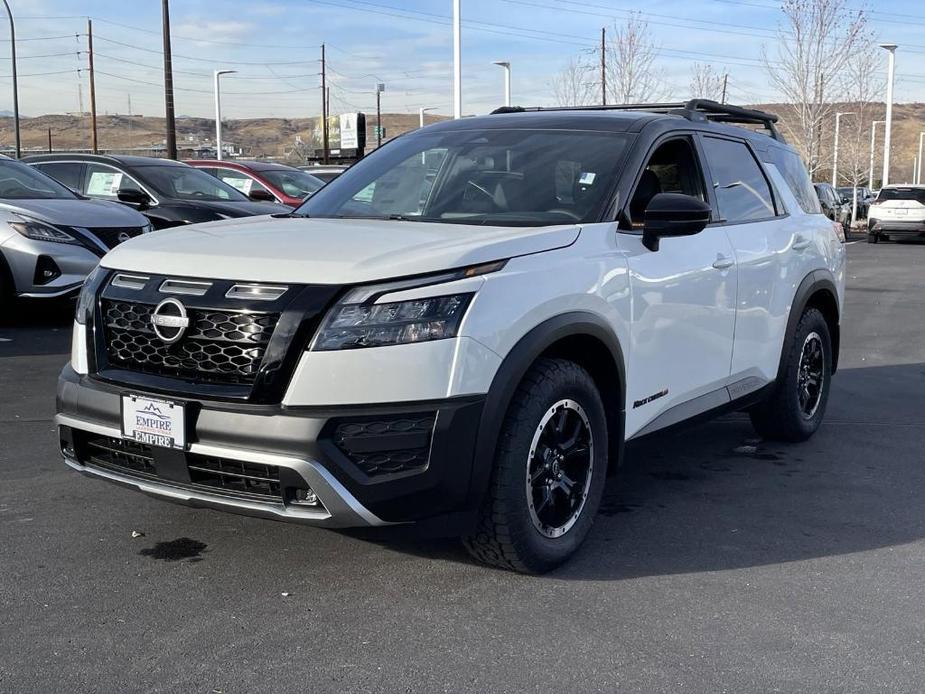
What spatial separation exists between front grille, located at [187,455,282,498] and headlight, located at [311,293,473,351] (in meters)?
0.44

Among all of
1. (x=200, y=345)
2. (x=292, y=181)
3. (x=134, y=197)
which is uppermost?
(x=292, y=181)

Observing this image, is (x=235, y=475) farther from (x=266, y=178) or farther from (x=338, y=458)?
(x=266, y=178)

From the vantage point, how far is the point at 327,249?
3.67 meters

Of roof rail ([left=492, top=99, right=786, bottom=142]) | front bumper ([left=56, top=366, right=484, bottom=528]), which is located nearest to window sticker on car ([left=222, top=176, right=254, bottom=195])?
roof rail ([left=492, top=99, right=786, bottom=142])

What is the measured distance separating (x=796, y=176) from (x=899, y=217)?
2411cm

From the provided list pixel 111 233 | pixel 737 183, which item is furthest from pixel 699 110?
pixel 111 233

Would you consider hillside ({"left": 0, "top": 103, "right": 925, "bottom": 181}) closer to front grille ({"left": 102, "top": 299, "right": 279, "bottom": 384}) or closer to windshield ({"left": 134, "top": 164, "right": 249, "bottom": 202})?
windshield ({"left": 134, "top": 164, "right": 249, "bottom": 202})

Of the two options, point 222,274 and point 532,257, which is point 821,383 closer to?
point 532,257

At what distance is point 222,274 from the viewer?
140 inches

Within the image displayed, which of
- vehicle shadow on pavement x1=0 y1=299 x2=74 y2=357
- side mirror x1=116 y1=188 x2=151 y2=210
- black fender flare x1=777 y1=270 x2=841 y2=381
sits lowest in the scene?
vehicle shadow on pavement x1=0 y1=299 x2=74 y2=357

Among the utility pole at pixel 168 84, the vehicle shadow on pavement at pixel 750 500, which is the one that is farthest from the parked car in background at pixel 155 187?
the utility pole at pixel 168 84

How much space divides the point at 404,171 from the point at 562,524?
1.90m

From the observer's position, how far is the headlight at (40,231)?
9656 mm

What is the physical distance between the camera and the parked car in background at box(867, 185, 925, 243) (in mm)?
28344
